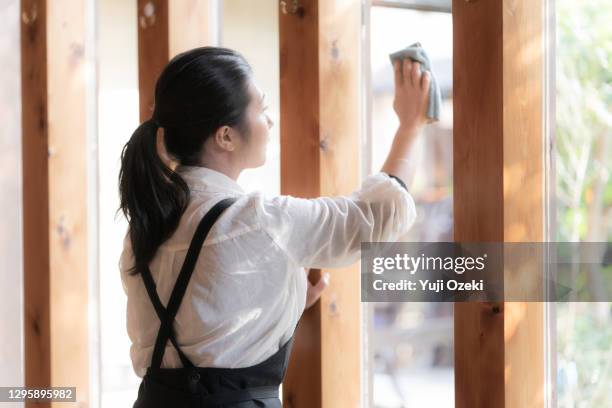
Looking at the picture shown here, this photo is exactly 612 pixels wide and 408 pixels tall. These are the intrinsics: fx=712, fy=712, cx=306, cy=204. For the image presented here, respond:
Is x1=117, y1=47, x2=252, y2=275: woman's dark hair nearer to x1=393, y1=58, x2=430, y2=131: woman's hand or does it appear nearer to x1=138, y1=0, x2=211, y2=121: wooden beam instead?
x1=393, y1=58, x2=430, y2=131: woman's hand

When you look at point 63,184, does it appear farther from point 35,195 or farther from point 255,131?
point 255,131

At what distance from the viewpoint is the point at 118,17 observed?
98.7 inches

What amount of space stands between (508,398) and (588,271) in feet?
1.05

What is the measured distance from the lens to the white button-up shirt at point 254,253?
145cm

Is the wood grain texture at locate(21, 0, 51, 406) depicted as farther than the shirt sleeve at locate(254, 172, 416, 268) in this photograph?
Yes

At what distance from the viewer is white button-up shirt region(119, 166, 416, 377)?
1.45 m

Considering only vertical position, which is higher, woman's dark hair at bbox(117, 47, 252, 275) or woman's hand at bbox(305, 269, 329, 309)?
woman's dark hair at bbox(117, 47, 252, 275)

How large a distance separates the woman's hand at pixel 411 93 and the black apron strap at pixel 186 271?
16.7 inches

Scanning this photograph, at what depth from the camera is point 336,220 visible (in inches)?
56.8

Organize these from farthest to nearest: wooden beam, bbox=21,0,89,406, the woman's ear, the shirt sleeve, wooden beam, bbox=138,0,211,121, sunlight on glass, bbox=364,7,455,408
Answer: wooden beam, bbox=21,0,89,406, wooden beam, bbox=138,0,211,121, sunlight on glass, bbox=364,7,455,408, the woman's ear, the shirt sleeve

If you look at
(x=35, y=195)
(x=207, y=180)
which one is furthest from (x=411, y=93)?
(x=35, y=195)

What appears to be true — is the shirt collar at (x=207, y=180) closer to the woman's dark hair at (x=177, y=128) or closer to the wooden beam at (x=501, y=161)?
the woman's dark hair at (x=177, y=128)

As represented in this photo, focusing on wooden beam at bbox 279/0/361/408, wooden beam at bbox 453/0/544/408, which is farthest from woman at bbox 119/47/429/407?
wooden beam at bbox 279/0/361/408

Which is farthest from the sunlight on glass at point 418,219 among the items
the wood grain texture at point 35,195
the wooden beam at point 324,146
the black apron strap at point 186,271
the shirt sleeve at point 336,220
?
the wood grain texture at point 35,195
